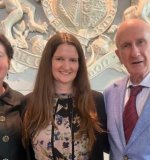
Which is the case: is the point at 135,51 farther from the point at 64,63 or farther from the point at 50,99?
the point at 50,99

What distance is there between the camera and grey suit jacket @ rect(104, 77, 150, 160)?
1.12 meters

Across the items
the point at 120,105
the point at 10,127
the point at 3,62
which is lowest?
the point at 10,127

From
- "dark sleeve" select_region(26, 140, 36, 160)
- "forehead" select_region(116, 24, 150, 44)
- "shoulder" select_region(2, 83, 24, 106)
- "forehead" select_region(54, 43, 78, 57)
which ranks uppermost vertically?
"forehead" select_region(116, 24, 150, 44)

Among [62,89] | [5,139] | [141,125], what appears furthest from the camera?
[62,89]

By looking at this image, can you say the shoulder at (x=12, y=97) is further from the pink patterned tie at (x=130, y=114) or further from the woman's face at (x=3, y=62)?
the pink patterned tie at (x=130, y=114)

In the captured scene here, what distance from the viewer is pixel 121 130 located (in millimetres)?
1184

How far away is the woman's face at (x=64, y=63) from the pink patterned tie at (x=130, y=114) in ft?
0.86

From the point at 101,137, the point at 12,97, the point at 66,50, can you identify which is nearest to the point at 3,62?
the point at 12,97

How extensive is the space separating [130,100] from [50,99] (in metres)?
0.33

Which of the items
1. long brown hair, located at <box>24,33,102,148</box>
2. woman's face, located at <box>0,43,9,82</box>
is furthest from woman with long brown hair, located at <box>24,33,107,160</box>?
woman's face, located at <box>0,43,9,82</box>

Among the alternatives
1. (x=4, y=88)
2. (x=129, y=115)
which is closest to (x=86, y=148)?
(x=129, y=115)

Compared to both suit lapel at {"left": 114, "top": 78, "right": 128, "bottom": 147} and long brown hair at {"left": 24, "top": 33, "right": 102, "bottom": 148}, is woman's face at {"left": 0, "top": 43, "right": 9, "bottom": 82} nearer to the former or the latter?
long brown hair at {"left": 24, "top": 33, "right": 102, "bottom": 148}

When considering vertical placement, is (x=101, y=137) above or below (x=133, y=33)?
below

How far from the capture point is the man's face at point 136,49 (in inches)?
48.6
